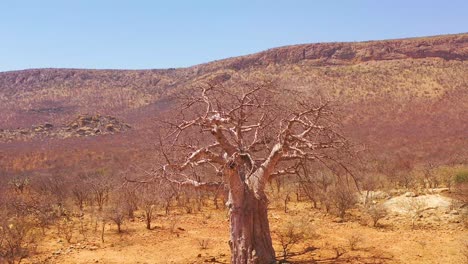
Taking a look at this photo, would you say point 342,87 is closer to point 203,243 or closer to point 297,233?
point 297,233

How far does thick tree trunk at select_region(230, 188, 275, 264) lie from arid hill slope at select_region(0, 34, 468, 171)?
17.8m

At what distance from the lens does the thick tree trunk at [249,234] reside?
7051 millimetres

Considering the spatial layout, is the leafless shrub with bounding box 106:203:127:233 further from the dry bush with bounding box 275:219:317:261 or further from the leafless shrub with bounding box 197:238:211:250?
the dry bush with bounding box 275:219:317:261

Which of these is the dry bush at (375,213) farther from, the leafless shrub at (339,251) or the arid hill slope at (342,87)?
the arid hill slope at (342,87)

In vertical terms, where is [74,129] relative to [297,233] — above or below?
above

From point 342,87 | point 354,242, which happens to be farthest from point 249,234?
point 342,87

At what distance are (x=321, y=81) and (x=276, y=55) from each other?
13870 millimetres

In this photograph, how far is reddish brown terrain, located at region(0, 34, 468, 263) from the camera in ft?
30.3

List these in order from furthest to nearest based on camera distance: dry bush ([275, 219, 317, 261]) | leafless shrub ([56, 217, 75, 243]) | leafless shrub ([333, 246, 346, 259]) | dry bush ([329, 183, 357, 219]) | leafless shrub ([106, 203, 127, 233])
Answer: dry bush ([329, 183, 357, 219]) < leafless shrub ([106, 203, 127, 233]) < leafless shrub ([56, 217, 75, 243]) < dry bush ([275, 219, 317, 261]) < leafless shrub ([333, 246, 346, 259])

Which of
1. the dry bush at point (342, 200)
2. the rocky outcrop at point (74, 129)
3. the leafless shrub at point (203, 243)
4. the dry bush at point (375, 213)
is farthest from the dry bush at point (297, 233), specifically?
the rocky outcrop at point (74, 129)

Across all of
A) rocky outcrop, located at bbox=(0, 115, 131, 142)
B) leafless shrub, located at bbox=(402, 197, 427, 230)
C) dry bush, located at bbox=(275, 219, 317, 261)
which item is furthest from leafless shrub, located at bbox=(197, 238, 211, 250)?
rocky outcrop, located at bbox=(0, 115, 131, 142)

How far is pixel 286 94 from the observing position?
9133mm

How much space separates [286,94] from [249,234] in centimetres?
329

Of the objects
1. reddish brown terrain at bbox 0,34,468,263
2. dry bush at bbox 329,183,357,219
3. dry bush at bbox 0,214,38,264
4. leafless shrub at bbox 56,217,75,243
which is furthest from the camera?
dry bush at bbox 329,183,357,219
